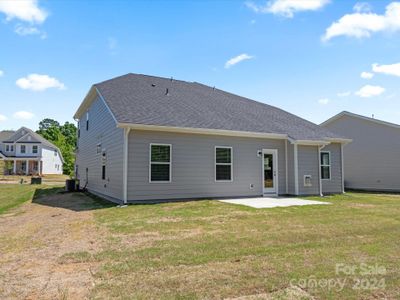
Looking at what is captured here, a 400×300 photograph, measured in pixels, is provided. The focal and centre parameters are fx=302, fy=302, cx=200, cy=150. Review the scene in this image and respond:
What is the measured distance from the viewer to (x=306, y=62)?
1335cm

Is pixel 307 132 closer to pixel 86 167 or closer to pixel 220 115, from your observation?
pixel 220 115

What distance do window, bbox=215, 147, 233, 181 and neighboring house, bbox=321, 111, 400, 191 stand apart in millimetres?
12083

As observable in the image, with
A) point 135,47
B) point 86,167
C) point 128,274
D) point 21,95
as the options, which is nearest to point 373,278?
point 128,274

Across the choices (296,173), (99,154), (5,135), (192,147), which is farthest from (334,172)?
(5,135)

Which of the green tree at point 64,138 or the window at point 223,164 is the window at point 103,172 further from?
the green tree at point 64,138

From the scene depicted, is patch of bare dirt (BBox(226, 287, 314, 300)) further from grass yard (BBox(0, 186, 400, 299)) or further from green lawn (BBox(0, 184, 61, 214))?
green lawn (BBox(0, 184, 61, 214))

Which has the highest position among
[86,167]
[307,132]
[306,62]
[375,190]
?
[306,62]

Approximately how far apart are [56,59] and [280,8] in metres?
9.99

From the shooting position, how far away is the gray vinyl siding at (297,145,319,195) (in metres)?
13.6

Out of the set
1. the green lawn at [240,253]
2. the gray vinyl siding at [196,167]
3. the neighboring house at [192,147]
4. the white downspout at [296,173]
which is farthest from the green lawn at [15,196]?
the white downspout at [296,173]

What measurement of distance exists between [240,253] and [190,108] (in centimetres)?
941

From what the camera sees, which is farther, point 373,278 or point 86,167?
point 86,167

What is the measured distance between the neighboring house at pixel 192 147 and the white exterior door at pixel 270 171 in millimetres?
45

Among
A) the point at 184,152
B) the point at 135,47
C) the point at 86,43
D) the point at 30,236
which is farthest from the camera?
the point at 135,47
